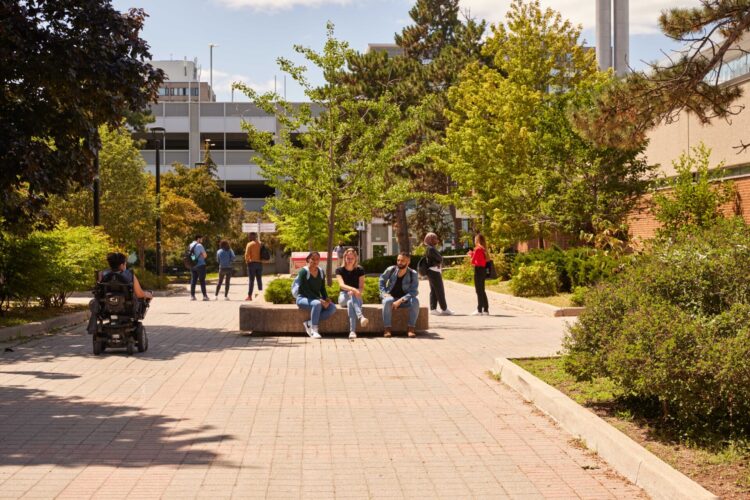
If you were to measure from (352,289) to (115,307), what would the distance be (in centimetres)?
398

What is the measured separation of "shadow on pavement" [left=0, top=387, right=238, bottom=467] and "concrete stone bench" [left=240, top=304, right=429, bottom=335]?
263 inches

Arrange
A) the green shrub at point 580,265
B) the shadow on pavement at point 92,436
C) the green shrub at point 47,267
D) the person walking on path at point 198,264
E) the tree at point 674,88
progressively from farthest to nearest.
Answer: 1. the person walking on path at point 198,264
2. the green shrub at point 580,265
3. the green shrub at point 47,267
4. the tree at point 674,88
5. the shadow on pavement at point 92,436

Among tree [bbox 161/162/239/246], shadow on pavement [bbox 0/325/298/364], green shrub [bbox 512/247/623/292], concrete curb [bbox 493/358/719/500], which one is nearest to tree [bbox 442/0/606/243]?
green shrub [bbox 512/247/623/292]

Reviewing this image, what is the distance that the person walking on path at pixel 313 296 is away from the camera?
15680 mm

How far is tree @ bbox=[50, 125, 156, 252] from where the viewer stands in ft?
112

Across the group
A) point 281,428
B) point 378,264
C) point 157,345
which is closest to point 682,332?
point 281,428

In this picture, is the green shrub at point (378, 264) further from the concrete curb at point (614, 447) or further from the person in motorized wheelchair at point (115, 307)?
the concrete curb at point (614, 447)

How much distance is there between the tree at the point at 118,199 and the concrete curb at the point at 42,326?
15071 millimetres

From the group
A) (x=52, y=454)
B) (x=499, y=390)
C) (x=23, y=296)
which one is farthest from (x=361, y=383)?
(x=23, y=296)

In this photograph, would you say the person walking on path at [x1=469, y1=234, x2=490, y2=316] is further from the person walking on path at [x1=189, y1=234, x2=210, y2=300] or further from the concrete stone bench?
the person walking on path at [x1=189, y1=234, x2=210, y2=300]

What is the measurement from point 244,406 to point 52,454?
2.38 metres

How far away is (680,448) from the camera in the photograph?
672 centimetres

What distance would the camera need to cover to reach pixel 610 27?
5250 cm

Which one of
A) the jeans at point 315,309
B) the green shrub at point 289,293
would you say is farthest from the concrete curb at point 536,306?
the jeans at point 315,309
